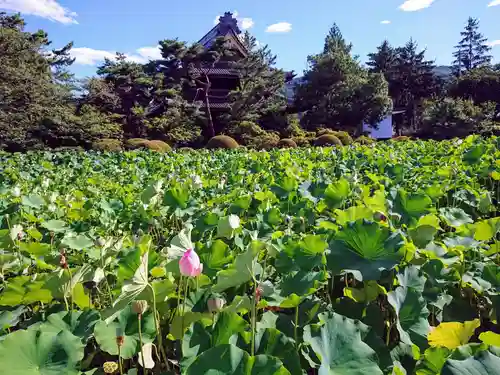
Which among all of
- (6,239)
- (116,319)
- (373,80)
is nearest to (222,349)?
(116,319)

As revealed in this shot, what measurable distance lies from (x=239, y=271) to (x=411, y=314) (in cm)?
28

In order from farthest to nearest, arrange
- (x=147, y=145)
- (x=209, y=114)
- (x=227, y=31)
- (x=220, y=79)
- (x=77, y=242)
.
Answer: (x=227, y=31) < (x=220, y=79) < (x=209, y=114) < (x=147, y=145) < (x=77, y=242)

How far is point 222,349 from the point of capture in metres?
0.48

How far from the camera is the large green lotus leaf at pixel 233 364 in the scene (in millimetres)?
474

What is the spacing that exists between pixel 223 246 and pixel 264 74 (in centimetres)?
2036

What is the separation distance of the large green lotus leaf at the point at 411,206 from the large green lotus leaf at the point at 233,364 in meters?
0.86

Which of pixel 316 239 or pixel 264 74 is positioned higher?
pixel 264 74

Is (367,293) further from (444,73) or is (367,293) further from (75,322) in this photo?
(444,73)

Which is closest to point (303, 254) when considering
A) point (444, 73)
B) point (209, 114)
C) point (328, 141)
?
point (328, 141)

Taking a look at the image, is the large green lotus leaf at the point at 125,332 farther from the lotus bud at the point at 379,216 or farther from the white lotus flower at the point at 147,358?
the lotus bud at the point at 379,216

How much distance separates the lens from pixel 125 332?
2.39 feet

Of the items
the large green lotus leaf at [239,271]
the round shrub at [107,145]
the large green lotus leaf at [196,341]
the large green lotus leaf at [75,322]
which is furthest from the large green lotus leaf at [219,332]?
the round shrub at [107,145]

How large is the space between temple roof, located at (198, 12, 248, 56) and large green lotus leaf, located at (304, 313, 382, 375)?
2331 centimetres

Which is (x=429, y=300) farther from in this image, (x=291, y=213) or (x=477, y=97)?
(x=477, y=97)
